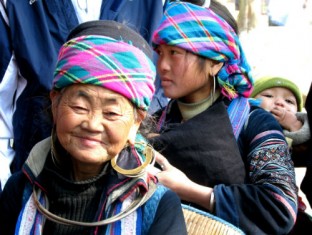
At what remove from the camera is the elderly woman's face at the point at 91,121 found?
74.5 inches

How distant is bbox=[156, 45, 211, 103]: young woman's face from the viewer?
104 inches

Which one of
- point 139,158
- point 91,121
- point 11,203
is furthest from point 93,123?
point 11,203

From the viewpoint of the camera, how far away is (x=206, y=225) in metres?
2.16

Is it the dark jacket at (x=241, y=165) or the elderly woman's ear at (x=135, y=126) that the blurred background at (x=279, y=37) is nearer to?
the dark jacket at (x=241, y=165)

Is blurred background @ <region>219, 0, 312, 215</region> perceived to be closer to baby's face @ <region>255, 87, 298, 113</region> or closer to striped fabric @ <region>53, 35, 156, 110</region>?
baby's face @ <region>255, 87, 298, 113</region>

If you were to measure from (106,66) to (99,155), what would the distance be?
31 centimetres

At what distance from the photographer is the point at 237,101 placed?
8.68 feet

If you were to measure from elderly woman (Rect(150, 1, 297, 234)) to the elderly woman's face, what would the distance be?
51 centimetres

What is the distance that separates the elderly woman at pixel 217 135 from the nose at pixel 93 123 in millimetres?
562

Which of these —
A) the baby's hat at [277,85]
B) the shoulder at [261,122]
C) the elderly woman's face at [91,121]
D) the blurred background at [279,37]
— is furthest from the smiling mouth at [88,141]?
the blurred background at [279,37]

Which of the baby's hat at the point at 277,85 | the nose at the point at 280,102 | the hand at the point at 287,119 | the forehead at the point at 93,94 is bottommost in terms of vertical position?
the hand at the point at 287,119

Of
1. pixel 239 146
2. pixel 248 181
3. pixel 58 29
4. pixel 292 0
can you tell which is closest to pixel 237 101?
pixel 239 146

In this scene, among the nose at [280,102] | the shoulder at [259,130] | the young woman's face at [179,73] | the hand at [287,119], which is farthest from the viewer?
the nose at [280,102]

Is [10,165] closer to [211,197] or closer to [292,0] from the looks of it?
[211,197]
